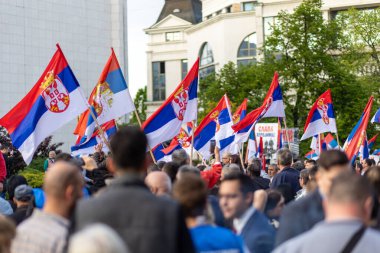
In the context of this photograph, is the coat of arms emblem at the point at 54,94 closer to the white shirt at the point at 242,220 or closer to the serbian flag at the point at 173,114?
the serbian flag at the point at 173,114

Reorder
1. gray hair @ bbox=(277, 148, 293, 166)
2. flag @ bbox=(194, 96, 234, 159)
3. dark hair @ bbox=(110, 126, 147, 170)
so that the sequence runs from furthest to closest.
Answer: flag @ bbox=(194, 96, 234, 159) < gray hair @ bbox=(277, 148, 293, 166) < dark hair @ bbox=(110, 126, 147, 170)

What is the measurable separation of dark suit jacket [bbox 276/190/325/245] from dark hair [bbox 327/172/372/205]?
1285 mm

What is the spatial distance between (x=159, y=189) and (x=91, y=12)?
46935 mm

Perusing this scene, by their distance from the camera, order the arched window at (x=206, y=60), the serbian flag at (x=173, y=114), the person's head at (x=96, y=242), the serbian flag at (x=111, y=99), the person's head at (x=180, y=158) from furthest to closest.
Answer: the arched window at (x=206, y=60), the serbian flag at (x=111, y=99), the serbian flag at (x=173, y=114), the person's head at (x=180, y=158), the person's head at (x=96, y=242)

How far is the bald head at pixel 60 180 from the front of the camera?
5996 mm

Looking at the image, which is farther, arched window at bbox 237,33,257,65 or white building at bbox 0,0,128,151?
arched window at bbox 237,33,257,65

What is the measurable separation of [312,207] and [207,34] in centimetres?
8294

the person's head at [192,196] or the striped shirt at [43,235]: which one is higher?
the person's head at [192,196]

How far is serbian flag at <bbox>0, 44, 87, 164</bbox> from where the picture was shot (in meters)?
13.9

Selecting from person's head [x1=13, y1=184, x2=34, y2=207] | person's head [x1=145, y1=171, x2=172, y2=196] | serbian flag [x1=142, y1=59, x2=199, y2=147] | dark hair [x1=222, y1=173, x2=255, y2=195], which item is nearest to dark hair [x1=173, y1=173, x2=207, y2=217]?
dark hair [x1=222, y1=173, x2=255, y2=195]

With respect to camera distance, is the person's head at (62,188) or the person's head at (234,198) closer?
→ the person's head at (62,188)

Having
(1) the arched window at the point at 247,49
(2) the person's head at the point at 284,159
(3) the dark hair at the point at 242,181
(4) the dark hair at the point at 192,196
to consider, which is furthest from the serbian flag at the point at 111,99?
(1) the arched window at the point at 247,49

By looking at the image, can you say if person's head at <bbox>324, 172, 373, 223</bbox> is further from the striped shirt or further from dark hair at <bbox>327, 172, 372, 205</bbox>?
the striped shirt

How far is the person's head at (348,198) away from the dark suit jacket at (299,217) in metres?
1.25
